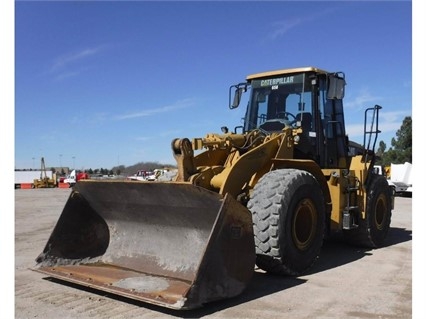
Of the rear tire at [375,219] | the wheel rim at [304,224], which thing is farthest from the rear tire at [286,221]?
the rear tire at [375,219]

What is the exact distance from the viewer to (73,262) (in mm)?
6355

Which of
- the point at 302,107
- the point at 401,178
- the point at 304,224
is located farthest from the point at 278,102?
the point at 401,178

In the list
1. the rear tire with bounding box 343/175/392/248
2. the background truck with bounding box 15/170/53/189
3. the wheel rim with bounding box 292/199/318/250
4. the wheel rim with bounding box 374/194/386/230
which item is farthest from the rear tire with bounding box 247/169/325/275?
the background truck with bounding box 15/170/53/189

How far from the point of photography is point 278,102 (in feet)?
25.6

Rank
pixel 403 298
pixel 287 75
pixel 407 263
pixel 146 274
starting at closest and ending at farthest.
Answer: pixel 403 298 < pixel 146 274 < pixel 407 263 < pixel 287 75

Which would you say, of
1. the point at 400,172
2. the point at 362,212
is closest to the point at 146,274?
the point at 362,212

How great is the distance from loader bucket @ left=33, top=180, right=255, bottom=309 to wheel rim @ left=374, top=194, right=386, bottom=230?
431cm

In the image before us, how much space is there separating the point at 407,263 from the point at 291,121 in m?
2.84

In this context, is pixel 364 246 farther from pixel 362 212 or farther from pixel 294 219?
pixel 294 219

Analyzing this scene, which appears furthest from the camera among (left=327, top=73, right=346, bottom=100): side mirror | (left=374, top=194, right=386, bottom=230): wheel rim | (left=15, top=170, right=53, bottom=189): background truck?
(left=15, top=170, right=53, bottom=189): background truck

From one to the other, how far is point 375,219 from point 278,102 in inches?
112

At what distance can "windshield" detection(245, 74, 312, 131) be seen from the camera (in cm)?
755

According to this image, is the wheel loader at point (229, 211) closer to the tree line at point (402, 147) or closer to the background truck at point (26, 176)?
the tree line at point (402, 147)

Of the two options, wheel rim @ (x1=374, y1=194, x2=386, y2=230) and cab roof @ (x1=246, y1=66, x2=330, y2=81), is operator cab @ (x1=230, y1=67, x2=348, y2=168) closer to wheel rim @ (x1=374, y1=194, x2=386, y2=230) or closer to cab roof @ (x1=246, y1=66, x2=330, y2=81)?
cab roof @ (x1=246, y1=66, x2=330, y2=81)
